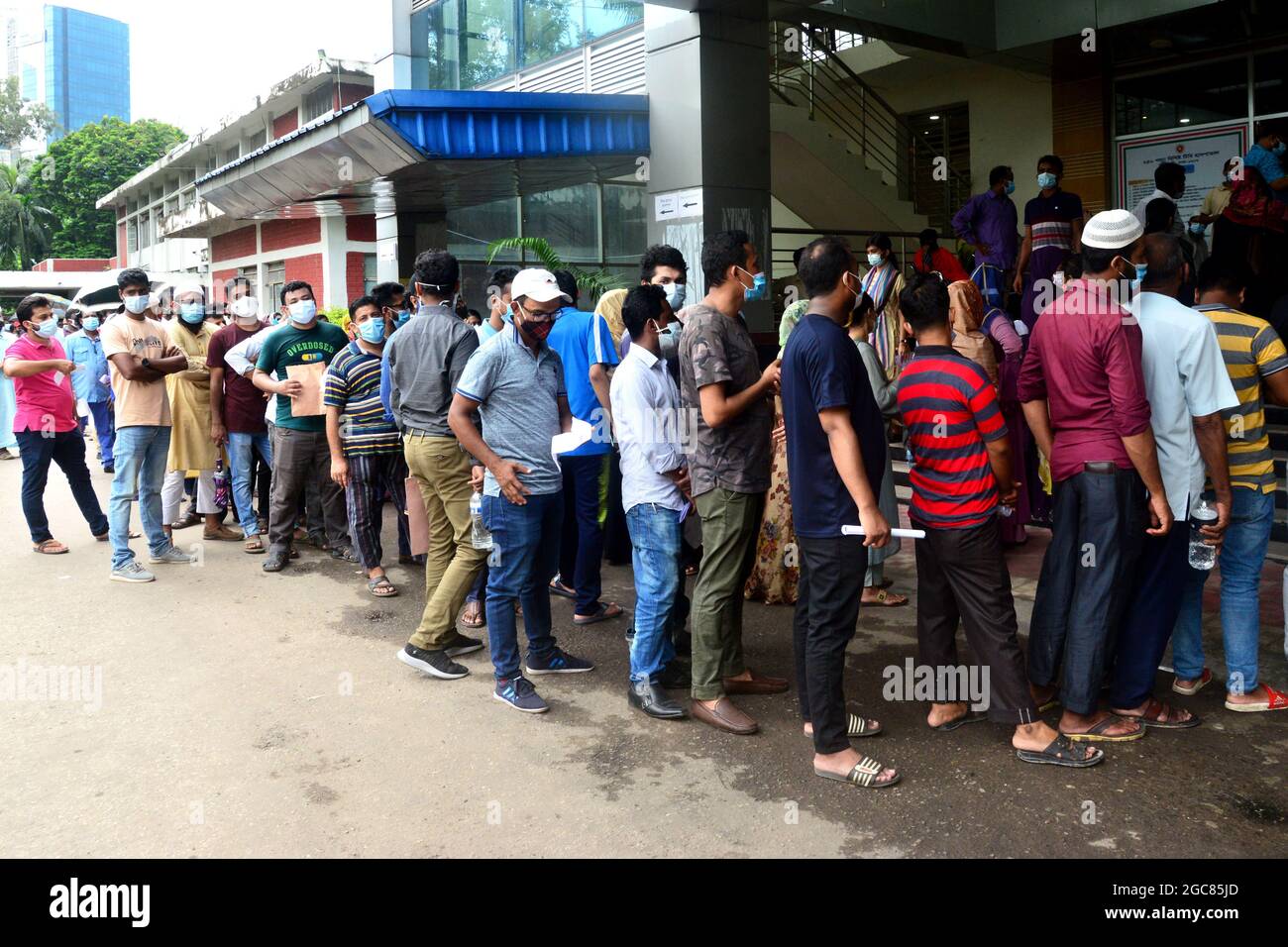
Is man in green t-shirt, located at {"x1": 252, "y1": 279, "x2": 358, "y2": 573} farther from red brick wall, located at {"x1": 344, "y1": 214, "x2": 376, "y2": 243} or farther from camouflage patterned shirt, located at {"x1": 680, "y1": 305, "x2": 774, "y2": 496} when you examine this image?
red brick wall, located at {"x1": 344, "y1": 214, "x2": 376, "y2": 243}

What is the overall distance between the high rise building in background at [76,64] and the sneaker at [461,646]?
173782 millimetres

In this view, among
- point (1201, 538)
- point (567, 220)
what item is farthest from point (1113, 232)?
point (567, 220)

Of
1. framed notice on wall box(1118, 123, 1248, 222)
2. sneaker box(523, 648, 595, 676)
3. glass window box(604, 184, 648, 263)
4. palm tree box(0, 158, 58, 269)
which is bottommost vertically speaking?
sneaker box(523, 648, 595, 676)

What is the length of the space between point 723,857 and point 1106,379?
2.33 meters

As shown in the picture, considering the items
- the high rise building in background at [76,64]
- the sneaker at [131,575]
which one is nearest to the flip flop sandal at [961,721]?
the sneaker at [131,575]

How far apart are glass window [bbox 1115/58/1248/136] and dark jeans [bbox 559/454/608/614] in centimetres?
947

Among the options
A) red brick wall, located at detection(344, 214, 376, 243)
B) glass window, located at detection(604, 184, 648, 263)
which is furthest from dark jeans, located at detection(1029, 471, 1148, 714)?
red brick wall, located at detection(344, 214, 376, 243)

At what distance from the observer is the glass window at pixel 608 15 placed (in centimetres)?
1136

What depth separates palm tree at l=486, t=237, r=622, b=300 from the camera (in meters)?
10.7

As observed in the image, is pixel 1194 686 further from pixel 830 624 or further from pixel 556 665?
pixel 556 665

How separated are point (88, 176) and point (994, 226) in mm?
57828

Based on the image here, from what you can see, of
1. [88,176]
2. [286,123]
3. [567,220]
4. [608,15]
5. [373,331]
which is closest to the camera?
[373,331]

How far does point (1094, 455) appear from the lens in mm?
4090
